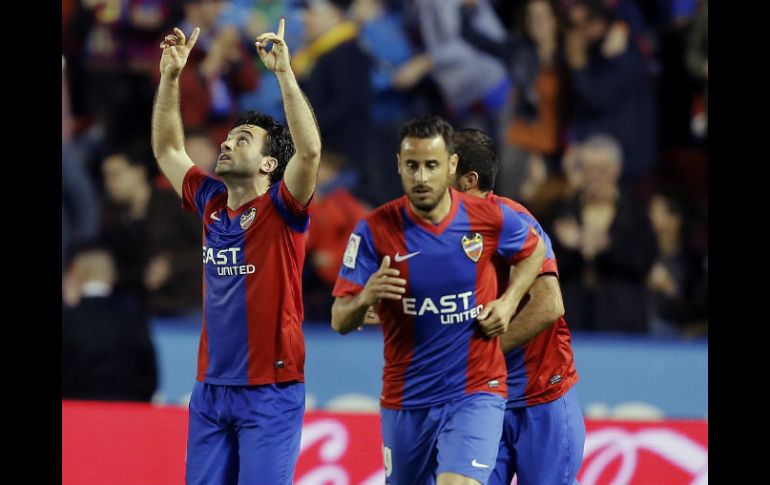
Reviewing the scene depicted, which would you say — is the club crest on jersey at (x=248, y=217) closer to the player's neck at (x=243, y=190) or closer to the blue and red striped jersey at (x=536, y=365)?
the player's neck at (x=243, y=190)

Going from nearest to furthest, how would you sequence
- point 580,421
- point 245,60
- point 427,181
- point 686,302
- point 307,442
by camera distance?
point 427,181 → point 580,421 → point 307,442 → point 686,302 → point 245,60

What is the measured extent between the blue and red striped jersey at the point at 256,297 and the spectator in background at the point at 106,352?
344cm

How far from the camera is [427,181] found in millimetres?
4930

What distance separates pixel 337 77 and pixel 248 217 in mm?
4093

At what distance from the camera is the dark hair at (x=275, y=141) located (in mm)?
5402

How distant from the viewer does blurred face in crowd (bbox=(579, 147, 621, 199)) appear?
892 cm

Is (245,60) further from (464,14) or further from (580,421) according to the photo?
(580,421)

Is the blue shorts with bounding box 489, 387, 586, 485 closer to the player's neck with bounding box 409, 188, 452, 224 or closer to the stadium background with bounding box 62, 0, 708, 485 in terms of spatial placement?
the player's neck with bounding box 409, 188, 452, 224

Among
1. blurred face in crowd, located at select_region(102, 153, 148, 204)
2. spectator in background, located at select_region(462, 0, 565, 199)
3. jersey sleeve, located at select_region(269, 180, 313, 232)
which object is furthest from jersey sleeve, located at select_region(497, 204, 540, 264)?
blurred face in crowd, located at select_region(102, 153, 148, 204)

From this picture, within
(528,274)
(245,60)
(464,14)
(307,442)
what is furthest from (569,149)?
(528,274)

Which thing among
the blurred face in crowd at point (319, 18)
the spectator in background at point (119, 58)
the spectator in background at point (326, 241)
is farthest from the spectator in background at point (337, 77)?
the spectator in background at point (119, 58)

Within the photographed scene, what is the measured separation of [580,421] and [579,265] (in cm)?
338

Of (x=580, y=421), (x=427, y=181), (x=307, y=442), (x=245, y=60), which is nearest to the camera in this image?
(x=427, y=181)

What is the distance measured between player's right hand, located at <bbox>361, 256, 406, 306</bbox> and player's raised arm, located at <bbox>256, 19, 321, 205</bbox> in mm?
557
